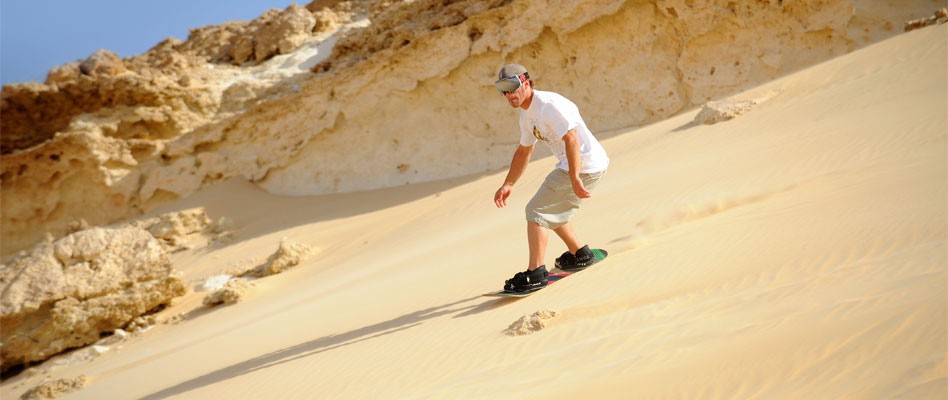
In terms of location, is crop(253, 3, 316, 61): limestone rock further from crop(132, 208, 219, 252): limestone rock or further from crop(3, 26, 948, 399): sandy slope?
crop(3, 26, 948, 399): sandy slope

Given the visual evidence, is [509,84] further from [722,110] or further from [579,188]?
[722,110]

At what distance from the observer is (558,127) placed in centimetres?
437

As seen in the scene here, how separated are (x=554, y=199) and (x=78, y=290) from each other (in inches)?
252

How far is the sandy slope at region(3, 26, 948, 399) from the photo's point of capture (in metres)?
2.67

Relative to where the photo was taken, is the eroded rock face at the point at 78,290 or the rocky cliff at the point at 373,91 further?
the rocky cliff at the point at 373,91

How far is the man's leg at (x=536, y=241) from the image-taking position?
15.2ft

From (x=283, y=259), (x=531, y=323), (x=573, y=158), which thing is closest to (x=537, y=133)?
(x=573, y=158)

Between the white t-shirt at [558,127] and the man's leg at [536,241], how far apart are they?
1.42 feet

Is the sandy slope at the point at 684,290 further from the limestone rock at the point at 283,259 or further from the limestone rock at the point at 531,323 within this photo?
the limestone rock at the point at 283,259

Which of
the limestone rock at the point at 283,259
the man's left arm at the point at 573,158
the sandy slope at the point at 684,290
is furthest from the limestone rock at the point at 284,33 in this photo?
the man's left arm at the point at 573,158

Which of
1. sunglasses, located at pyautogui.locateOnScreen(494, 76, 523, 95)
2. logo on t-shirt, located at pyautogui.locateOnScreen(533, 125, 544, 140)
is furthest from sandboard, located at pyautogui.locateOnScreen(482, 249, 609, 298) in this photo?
sunglasses, located at pyautogui.locateOnScreen(494, 76, 523, 95)

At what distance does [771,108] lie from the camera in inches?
340

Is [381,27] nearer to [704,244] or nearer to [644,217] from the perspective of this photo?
[644,217]

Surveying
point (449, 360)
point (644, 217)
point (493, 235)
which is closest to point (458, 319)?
point (449, 360)
